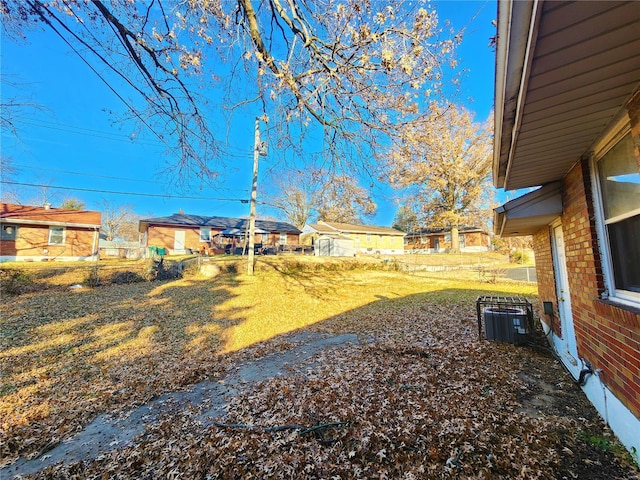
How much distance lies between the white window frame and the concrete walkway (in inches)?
155

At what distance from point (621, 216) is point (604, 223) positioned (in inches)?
11.9

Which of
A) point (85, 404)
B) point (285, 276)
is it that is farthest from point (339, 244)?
point (85, 404)

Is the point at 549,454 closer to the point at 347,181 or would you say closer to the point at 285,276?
the point at 347,181

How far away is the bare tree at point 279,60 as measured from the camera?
341 centimetres

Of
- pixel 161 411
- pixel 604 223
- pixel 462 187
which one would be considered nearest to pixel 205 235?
pixel 462 187

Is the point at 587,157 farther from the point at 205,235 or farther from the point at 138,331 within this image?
the point at 205,235

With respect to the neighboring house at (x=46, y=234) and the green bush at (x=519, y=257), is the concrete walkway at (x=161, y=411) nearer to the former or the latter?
the neighboring house at (x=46, y=234)

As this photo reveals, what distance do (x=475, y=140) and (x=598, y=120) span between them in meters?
22.7

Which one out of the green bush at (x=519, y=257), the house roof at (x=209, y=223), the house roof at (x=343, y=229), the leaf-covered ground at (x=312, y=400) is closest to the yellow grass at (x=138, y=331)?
the leaf-covered ground at (x=312, y=400)

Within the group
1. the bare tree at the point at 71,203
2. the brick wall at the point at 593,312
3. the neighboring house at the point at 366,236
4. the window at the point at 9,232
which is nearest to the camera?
the brick wall at the point at 593,312

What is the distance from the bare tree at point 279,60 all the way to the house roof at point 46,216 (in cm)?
1946

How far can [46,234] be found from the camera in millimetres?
18312

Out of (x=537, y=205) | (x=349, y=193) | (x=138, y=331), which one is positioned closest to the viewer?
(x=537, y=205)

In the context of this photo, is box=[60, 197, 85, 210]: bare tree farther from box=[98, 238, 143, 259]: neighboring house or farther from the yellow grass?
the yellow grass
